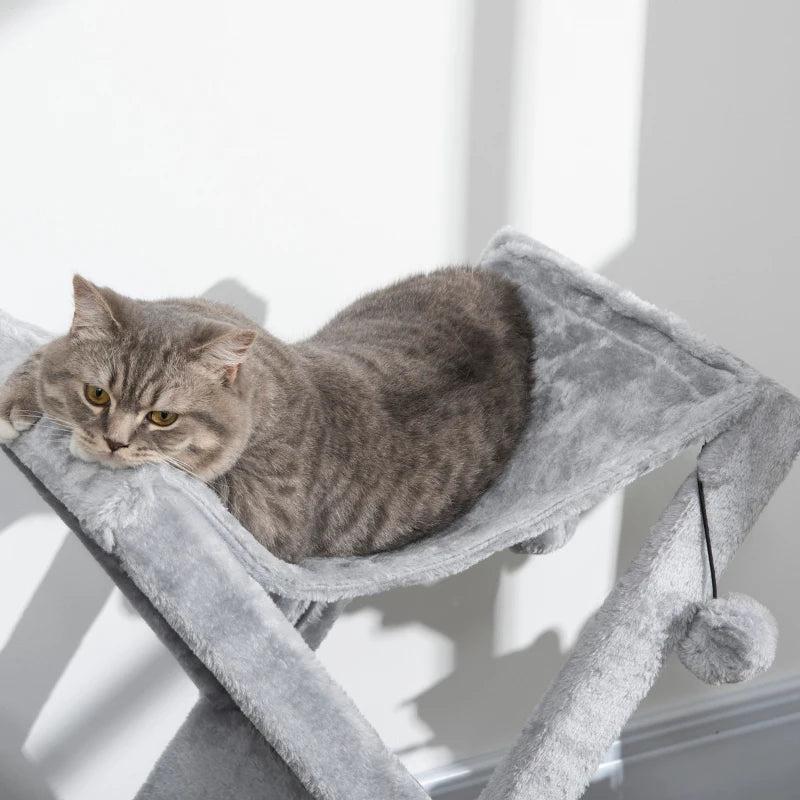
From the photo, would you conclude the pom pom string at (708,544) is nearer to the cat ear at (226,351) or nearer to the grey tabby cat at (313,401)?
the grey tabby cat at (313,401)

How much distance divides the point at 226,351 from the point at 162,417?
0.10 metres


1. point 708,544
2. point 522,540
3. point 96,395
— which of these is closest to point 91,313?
point 96,395

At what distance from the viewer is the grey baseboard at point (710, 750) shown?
6.58ft

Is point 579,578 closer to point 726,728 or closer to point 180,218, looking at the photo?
point 726,728

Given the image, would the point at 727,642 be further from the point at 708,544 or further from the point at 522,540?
the point at 522,540

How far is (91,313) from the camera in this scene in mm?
1066

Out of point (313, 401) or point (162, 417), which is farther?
point (313, 401)

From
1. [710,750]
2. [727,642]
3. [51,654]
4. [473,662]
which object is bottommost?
[710,750]

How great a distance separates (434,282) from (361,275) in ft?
0.55

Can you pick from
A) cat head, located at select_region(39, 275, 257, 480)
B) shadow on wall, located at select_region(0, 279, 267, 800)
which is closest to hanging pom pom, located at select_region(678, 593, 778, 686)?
cat head, located at select_region(39, 275, 257, 480)

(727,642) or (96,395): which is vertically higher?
(96,395)

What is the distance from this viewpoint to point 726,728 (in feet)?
6.67

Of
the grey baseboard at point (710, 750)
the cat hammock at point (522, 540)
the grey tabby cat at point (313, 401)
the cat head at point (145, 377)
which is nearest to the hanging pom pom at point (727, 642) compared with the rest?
the cat hammock at point (522, 540)

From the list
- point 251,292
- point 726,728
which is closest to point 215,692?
point 251,292
